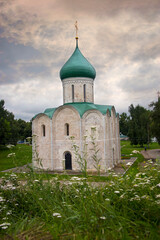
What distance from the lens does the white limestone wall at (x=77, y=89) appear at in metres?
16.1

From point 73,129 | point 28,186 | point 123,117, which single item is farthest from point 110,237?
point 123,117

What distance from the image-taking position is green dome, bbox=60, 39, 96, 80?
51.9 feet

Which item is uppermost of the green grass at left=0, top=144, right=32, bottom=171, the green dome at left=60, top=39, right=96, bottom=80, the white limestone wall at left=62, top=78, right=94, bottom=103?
the green dome at left=60, top=39, right=96, bottom=80

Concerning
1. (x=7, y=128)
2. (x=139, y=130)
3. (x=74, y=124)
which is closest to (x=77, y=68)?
(x=74, y=124)

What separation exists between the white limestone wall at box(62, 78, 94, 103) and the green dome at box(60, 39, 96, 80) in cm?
38

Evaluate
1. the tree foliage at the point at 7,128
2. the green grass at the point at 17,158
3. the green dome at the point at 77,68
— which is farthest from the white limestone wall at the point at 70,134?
the tree foliage at the point at 7,128

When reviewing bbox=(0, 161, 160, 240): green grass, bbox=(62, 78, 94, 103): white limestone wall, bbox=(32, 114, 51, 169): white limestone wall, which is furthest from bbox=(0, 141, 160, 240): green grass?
bbox=(62, 78, 94, 103): white limestone wall

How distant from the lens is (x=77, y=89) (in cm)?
1609

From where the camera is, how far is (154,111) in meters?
23.2

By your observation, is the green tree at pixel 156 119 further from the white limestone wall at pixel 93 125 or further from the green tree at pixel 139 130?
the white limestone wall at pixel 93 125

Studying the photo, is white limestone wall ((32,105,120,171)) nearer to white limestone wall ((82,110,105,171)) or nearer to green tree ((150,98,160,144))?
white limestone wall ((82,110,105,171))

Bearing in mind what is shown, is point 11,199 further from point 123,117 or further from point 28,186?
point 123,117

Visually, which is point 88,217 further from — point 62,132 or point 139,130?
point 139,130

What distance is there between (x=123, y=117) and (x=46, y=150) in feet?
139
